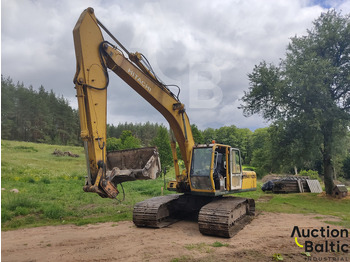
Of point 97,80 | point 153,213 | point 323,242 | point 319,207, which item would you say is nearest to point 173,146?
point 153,213

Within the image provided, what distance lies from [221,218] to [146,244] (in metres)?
2.07

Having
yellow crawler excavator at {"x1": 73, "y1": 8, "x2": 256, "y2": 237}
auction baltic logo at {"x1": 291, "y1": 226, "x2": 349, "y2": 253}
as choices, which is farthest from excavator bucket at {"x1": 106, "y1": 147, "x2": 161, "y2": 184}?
auction baltic logo at {"x1": 291, "y1": 226, "x2": 349, "y2": 253}

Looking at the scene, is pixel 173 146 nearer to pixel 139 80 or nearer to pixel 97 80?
pixel 139 80

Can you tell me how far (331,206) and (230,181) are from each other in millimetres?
8430

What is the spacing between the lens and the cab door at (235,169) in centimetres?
870

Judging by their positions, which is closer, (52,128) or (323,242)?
(323,242)

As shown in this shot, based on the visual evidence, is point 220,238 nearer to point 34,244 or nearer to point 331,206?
point 34,244

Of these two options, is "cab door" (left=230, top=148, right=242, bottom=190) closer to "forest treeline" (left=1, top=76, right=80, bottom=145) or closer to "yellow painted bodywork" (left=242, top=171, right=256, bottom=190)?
"yellow painted bodywork" (left=242, top=171, right=256, bottom=190)

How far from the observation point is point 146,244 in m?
6.41

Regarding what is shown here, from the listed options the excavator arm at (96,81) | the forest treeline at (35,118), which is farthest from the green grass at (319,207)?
the forest treeline at (35,118)

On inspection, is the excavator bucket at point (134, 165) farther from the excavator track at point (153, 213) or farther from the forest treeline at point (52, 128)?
the forest treeline at point (52, 128)

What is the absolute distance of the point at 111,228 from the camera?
8.25 m

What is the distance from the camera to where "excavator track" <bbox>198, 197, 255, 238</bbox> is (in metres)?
7.19

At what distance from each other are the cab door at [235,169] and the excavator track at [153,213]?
83.0 inches
